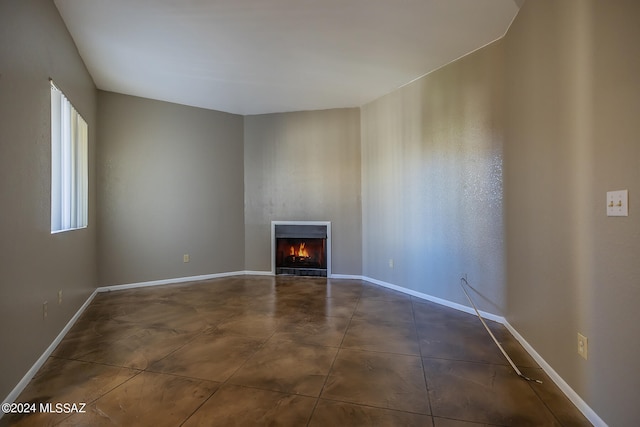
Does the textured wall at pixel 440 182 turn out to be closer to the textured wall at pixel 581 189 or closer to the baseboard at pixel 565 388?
the textured wall at pixel 581 189

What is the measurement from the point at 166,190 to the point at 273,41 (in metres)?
2.83

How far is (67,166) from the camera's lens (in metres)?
2.99

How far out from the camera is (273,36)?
9.41 feet

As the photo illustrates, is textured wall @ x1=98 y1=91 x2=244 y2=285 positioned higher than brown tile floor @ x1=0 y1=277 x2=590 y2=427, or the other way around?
textured wall @ x1=98 y1=91 x2=244 y2=285

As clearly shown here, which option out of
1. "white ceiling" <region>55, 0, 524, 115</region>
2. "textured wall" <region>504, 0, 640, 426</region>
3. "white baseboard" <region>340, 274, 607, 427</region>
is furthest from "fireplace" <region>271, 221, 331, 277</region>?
"textured wall" <region>504, 0, 640, 426</region>

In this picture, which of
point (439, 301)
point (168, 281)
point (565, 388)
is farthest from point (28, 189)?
point (439, 301)

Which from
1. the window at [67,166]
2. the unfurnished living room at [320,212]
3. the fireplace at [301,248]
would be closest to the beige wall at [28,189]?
the unfurnished living room at [320,212]

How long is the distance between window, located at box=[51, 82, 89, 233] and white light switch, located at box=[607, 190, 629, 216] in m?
3.65

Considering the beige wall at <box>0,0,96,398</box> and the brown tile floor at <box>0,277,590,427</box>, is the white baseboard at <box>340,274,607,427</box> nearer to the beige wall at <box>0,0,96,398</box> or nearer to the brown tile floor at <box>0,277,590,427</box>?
the brown tile floor at <box>0,277,590,427</box>

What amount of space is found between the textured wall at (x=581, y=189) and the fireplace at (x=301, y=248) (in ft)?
9.92

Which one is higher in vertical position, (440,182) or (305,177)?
(305,177)

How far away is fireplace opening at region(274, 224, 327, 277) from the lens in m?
5.12

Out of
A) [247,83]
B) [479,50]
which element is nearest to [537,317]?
[479,50]

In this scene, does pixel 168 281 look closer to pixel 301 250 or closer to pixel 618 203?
pixel 301 250
